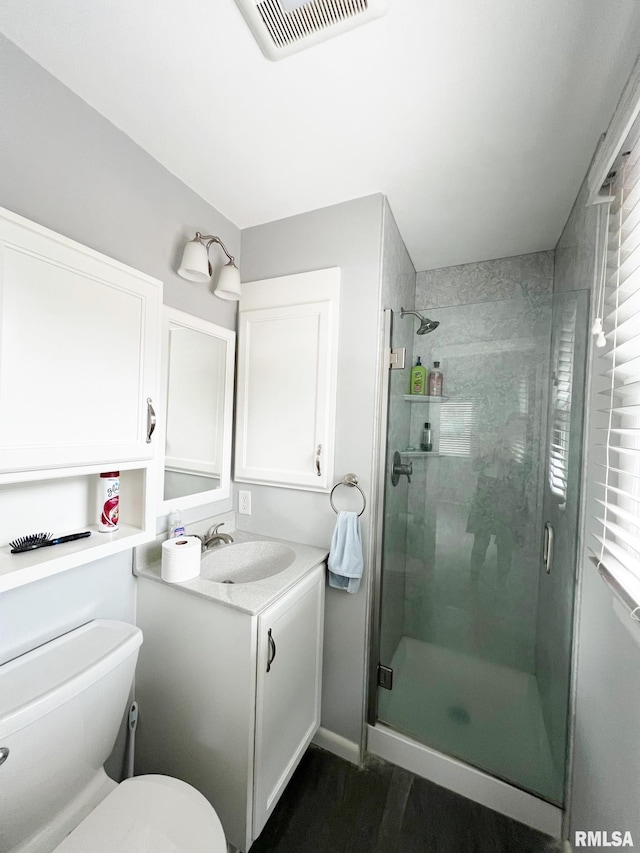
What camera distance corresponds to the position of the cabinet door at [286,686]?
1080mm

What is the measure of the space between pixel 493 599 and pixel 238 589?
1.30m

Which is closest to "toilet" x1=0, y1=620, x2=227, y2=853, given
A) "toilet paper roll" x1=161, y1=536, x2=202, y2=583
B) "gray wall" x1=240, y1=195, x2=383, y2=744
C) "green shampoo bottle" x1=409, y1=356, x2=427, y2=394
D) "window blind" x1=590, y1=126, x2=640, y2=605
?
"toilet paper roll" x1=161, y1=536, x2=202, y2=583

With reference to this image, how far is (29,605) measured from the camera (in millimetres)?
969

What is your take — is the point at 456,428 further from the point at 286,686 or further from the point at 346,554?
the point at 286,686

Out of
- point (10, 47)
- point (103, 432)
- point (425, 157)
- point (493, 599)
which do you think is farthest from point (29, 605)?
point (425, 157)

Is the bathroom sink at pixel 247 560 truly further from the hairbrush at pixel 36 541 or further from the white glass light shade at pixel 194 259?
the white glass light shade at pixel 194 259

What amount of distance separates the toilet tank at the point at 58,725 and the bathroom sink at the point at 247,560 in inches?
16.8

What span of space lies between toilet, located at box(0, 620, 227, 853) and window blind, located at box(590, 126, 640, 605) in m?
1.21

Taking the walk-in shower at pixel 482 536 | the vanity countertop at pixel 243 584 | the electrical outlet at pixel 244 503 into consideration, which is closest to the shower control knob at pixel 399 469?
the walk-in shower at pixel 482 536

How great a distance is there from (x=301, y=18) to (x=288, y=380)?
3.62 ft

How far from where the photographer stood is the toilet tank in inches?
30.3

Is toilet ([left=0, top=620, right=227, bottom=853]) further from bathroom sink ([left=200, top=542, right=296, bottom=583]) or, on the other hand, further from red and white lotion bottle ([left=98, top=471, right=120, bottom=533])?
bathroom sink ([left=200, top=542, right=296, bottom=583])

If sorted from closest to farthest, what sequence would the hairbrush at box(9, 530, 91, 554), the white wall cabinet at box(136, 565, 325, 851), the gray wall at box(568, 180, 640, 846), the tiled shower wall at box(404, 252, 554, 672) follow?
the gray wall at box(568, 180, 640, 846) < the hairbrush at box(9, 530, 91, 554) < the white wall cabinet at box(136, 565, 325, 851) < the tiled shower wall at box(404, 252, 554, 672)

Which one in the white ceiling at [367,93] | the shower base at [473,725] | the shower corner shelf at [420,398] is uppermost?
the white ceiling at [367,93]
